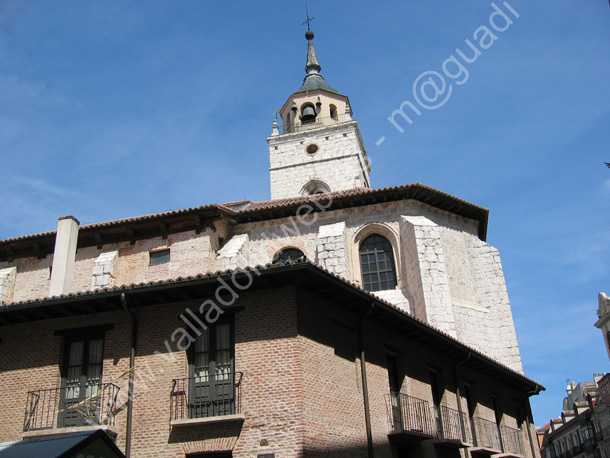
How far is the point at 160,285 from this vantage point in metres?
11.6

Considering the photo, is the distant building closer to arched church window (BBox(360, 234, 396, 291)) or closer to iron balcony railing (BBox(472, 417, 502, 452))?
arched church window (BBox(360, 234, 396, 291))

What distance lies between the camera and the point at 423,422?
45.9 feet

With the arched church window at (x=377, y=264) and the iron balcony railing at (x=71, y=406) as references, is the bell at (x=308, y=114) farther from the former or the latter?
the iron balcony railing at (x=71, y=406)

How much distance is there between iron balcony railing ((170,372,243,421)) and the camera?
11.2 metres

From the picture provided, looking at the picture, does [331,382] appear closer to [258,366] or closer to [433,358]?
[258,366]

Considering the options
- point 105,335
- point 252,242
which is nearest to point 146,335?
point 105,335

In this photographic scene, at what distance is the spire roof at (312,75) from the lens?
39906 millimetres

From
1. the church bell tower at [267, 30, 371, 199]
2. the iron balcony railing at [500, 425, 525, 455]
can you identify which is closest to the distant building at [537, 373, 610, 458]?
the church bell tower at [267, 30, 371, 199]

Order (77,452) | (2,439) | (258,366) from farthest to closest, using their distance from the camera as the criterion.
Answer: (2,439), (258,366), (77,452)

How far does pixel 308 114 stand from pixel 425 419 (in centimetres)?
2689

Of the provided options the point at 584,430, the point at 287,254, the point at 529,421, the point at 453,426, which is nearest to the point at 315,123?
the point at 287,254

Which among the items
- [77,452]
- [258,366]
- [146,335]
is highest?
[146,335]

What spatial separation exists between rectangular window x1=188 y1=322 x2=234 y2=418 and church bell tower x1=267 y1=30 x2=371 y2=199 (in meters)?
23.7

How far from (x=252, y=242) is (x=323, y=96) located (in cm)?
1698
